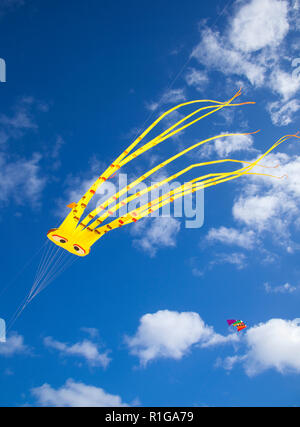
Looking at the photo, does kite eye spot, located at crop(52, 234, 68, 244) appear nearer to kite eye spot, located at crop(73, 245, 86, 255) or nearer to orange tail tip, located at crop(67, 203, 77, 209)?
kite eye spot, located at crop(73, 245, 86, 255)

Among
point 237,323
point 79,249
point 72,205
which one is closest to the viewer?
point 72,205

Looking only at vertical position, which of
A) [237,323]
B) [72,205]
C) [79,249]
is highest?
[72,205]

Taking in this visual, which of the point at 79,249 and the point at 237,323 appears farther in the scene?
the point at 237,323

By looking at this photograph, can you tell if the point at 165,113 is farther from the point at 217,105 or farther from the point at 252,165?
the point at 252,165

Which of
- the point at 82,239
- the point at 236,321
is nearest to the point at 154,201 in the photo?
the point at 82,239

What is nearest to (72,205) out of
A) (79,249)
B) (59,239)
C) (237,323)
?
(59,239)

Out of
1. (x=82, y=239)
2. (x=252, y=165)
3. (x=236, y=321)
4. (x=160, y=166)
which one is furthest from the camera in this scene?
(x=236, y=321)

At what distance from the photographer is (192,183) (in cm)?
2166

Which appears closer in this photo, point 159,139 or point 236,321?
point 159,139

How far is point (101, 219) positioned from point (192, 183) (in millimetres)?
7642

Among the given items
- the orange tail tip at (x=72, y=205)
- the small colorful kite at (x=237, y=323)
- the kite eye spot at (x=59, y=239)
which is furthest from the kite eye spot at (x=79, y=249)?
the small colorful kite at (x=237, y=323)

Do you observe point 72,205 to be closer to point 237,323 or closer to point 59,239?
point 59,239

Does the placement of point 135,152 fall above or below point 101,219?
above

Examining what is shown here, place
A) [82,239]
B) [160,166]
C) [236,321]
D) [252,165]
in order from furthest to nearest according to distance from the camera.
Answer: [236,321]
[252,165]
[82,239]
[160,166]
